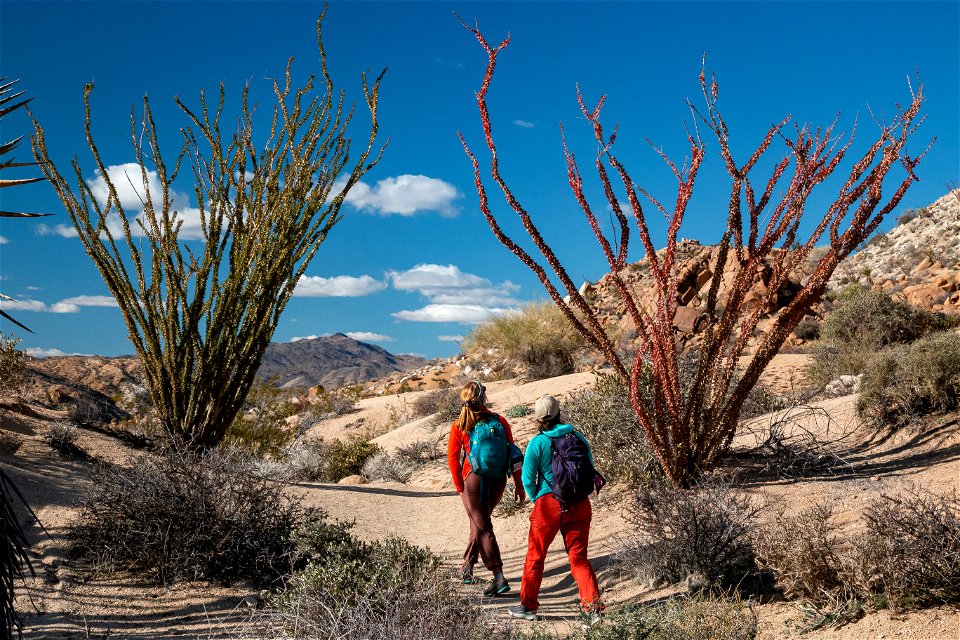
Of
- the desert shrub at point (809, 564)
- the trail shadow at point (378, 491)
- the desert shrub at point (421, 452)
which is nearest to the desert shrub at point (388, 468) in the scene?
the desert shrub at point (421, 452)

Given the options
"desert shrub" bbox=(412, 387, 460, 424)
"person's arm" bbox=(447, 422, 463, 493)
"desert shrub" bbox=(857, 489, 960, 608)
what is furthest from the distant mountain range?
"desert shrub" bbox=(857, 489, 960, 608)

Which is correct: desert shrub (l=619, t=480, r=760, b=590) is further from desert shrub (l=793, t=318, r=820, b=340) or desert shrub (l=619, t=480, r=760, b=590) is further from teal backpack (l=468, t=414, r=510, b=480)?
desert shrub (l=793, t=318, r=820, b=340)

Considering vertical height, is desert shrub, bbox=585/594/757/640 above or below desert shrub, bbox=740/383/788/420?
below

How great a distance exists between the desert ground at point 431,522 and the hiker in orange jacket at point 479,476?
391mm

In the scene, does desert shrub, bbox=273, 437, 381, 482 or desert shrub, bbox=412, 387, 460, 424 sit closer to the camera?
desert shrub, bbox=273, 437, 381, 482

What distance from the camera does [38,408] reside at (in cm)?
1201

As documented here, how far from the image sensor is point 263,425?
13922 millimetres

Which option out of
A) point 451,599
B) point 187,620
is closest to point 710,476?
point 451,599

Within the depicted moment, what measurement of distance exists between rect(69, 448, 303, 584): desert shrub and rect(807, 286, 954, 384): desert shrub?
40.7 ft

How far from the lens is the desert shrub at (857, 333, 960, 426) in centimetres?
934

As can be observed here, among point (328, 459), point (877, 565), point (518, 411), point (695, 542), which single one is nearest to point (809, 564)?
point (877, 565)

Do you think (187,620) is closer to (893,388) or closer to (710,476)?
(710,476)

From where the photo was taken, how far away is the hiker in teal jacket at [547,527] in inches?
217

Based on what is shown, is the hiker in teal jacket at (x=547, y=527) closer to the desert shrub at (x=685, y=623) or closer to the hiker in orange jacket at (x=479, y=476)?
the desert shrub at (x=685, y=623)
